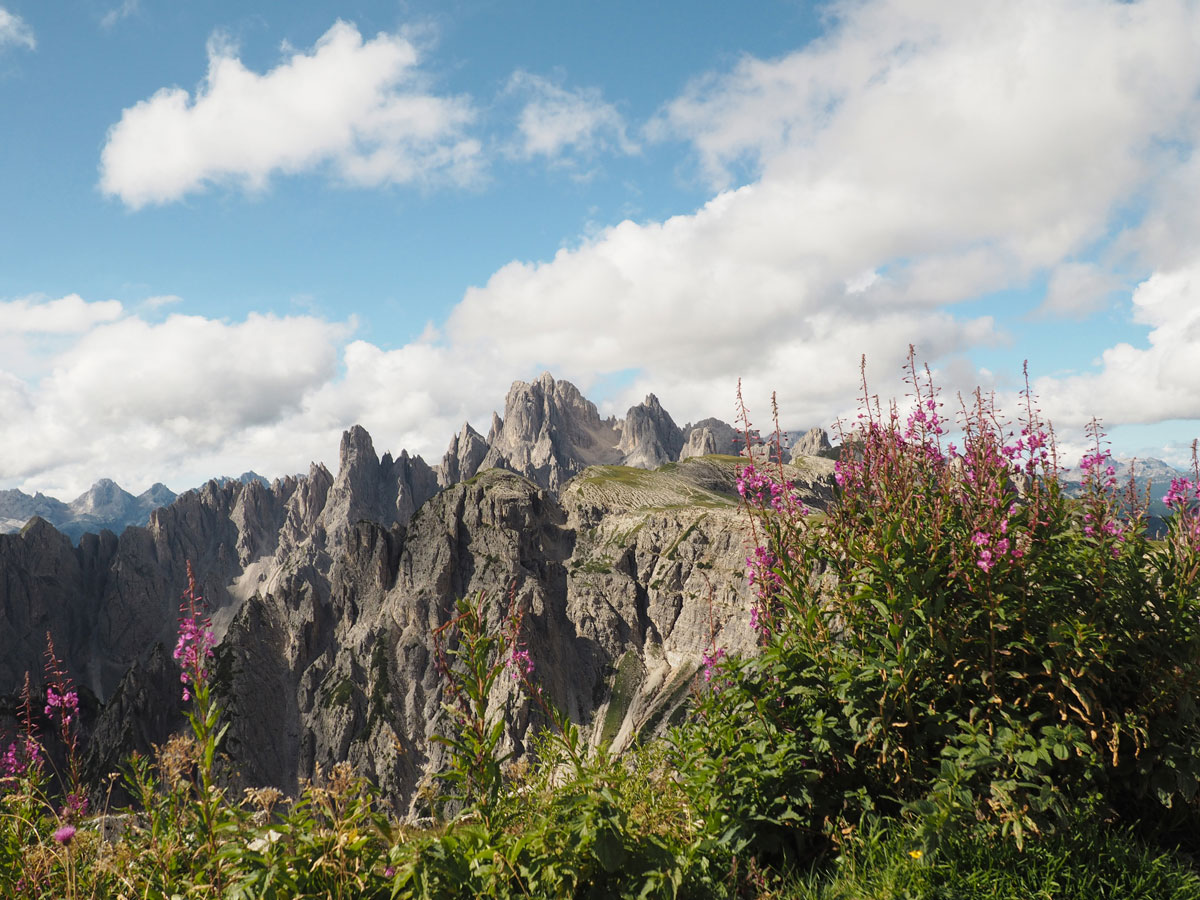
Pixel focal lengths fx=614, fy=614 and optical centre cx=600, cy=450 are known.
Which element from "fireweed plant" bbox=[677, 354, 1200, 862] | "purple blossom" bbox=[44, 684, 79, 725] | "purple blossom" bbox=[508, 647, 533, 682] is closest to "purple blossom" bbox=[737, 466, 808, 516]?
"fireweed plant" bbox=[677, 354, 1200, 862]

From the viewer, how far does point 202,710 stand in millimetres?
5430

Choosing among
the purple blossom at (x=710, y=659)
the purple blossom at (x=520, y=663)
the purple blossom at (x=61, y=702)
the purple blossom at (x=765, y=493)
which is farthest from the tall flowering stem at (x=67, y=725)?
the purple blossom at (x=765, y=493)

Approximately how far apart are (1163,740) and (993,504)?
2664mm

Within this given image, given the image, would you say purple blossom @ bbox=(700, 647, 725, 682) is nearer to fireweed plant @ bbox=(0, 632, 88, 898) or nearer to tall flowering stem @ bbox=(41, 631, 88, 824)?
fireweed plant @ bbox=(0, 632, 88, 898)

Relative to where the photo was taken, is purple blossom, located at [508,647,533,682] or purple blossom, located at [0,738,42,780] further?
purple blossom, located at [0,738,42,780]

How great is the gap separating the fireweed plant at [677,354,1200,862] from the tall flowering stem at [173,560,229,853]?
4523 millimetres

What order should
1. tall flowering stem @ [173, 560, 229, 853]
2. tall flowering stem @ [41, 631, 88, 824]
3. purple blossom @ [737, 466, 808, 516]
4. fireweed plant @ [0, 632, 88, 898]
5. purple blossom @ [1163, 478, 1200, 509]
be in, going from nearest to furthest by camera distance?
tall flowering stem @ [173, 560, 229, 853]
fireweed plant @ [0, 632, 88, 898]
purple blossom @ [1163, 478, 1200, 509]
tall flowering stem @ [41, 631, 88, 824]
purple blossom @ [737, 466, 808, 516]

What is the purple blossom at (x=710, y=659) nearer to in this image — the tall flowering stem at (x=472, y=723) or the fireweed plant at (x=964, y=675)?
the fireweed plant at (x=964, y=675)

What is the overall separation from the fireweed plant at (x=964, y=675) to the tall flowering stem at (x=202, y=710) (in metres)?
4.52

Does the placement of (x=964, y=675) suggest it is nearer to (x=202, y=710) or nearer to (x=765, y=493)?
(x=765, y=493)

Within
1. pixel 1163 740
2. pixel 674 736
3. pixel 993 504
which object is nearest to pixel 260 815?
pixel 674 736

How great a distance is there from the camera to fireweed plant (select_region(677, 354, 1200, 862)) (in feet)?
18.9

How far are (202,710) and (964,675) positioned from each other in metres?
7.47

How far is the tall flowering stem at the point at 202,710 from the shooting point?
505 centimetres
